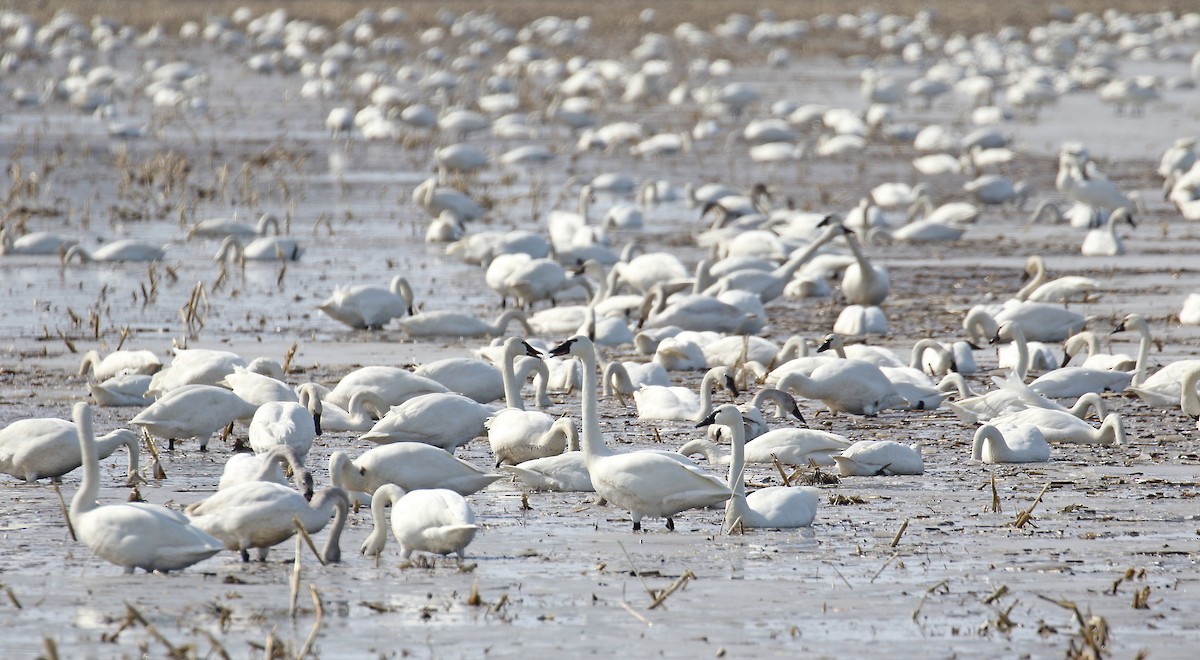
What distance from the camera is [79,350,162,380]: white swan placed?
35.1ft

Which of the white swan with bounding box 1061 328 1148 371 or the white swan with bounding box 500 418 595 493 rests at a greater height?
the white swan with bounding box 1061 328 1148 371

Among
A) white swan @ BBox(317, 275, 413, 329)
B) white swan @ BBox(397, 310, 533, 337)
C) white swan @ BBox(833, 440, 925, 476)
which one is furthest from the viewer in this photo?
white swan @ BBox(317, 275, 413, 329)

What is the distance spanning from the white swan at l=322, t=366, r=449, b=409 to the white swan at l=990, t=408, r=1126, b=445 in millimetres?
2751

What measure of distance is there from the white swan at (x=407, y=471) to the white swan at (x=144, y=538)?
1.23 metres

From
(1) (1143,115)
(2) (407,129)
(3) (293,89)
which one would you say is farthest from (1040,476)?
(3) (293,89)

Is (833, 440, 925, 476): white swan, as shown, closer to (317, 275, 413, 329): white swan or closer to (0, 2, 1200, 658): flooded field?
(0, 2, 1200, 658): flooded field

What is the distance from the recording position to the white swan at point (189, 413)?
8.78m

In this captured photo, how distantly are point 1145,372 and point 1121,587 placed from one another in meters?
4.85

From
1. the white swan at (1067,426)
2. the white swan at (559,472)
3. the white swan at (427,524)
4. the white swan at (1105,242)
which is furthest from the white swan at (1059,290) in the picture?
the white swan at (427,524)

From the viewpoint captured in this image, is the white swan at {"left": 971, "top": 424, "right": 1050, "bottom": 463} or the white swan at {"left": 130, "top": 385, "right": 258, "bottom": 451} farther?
the white swan at {"left": 971, "top": 424, "right": 1050, "bottom": 463}

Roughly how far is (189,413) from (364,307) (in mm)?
4706

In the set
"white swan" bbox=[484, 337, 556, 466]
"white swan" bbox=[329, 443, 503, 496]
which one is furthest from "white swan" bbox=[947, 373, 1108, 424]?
"white swan" bbox=[329, 443, 503, 496]

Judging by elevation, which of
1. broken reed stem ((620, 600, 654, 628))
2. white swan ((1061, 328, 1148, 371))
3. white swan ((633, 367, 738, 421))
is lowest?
broken reed stem ((620, 600, 654, 628))

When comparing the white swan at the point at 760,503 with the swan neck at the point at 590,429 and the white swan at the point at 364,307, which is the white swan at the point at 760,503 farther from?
the white swan at the point at 364,307
